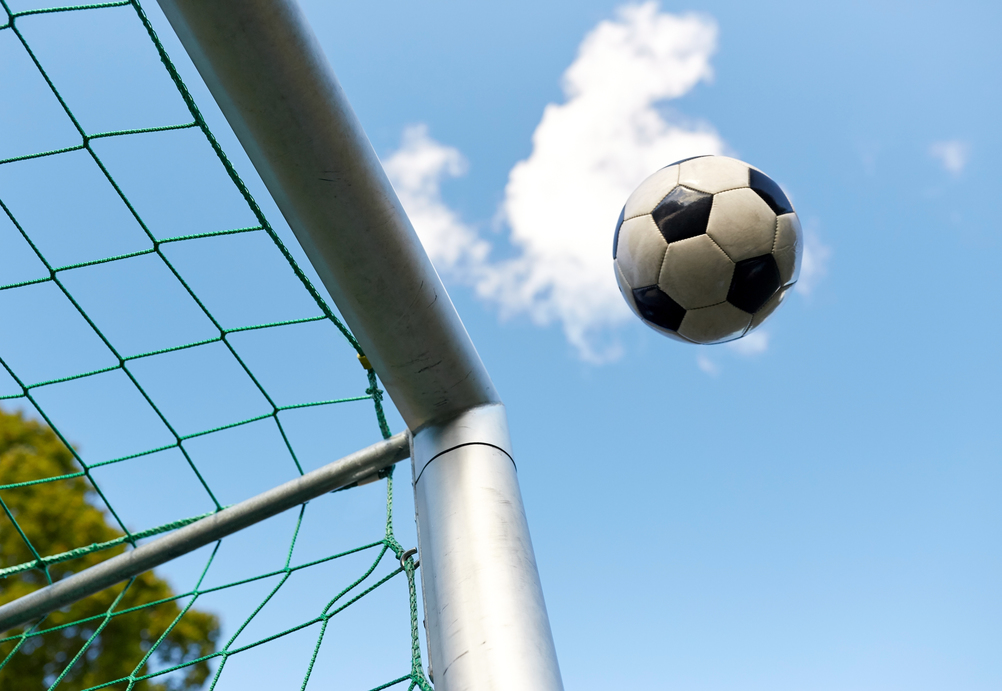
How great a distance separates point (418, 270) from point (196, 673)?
6.90 meters

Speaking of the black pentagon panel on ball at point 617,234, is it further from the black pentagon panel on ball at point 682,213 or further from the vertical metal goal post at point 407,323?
the vertical metal goal post at point 407,323

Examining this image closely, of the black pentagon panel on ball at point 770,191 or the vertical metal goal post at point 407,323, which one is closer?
the vertical metal goal post at point 407,323

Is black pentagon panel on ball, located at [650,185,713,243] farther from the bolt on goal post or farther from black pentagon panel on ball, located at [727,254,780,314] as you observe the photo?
the bolt on goal post

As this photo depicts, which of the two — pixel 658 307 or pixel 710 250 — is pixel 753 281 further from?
pixel 658 307

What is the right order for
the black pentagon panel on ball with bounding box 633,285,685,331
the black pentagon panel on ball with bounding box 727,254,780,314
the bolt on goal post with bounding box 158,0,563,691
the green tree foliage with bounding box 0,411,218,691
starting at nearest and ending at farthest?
the bolt on goal post with bounding box 158,0,563,691 → the black pentagon panel on ball with bounding box 727,254,780,314 → the black pentagon panel on ball with bounding box 633,285,685,331 → the green tree foliage with bounding box 0,411,218,691

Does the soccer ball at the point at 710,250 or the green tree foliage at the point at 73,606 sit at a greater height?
the green tree foliage at the point at 73,606

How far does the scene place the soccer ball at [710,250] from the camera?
196 centimetres

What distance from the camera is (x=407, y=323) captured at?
4.82 feet

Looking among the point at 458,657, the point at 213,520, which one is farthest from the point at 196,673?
the point at 458,657

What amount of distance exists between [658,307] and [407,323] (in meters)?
0.90

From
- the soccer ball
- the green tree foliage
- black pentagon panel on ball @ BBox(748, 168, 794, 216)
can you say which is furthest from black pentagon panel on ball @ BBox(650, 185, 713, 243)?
the green tree foliage

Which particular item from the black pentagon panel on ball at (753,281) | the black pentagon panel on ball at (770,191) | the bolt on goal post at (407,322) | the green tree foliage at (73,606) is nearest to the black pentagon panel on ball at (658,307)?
the black pentagon panel on ball at (753,281)

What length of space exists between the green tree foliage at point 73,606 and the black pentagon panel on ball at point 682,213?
5685 millimetres

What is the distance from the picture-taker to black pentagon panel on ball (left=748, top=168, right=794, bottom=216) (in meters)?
2.05
